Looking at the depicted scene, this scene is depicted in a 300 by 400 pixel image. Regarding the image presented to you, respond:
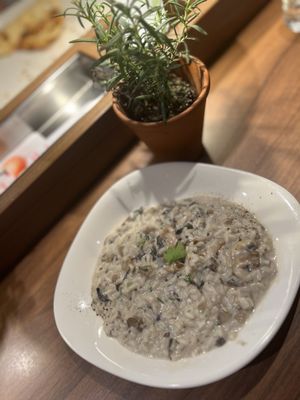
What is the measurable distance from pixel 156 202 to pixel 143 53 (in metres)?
0.36

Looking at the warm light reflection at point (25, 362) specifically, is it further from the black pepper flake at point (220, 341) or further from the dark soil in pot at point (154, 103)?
the dark soil in pot at point (154, 103)

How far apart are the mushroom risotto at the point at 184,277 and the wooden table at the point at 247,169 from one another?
10 centimetres

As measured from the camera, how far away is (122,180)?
1143mm

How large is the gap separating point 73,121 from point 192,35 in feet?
1.32

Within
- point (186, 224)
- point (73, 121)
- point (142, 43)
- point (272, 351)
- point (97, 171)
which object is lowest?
point (272, 351)

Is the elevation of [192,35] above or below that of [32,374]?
above

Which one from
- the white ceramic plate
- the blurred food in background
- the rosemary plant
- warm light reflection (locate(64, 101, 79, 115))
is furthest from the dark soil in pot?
the blurred food in background

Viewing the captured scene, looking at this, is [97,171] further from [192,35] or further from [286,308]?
[286,308]

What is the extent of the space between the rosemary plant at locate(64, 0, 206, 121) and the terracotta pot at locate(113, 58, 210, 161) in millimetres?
25

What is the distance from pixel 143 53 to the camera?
35.8 inches

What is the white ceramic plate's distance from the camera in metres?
0.82

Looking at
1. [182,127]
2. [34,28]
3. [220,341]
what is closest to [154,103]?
[182,127]

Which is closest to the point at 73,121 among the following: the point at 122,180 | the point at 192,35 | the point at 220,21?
the point at 122,180

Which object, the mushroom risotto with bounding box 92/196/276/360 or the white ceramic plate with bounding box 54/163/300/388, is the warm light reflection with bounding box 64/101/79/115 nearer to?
the white ceramic plate with bounding box 54/163/300/388
